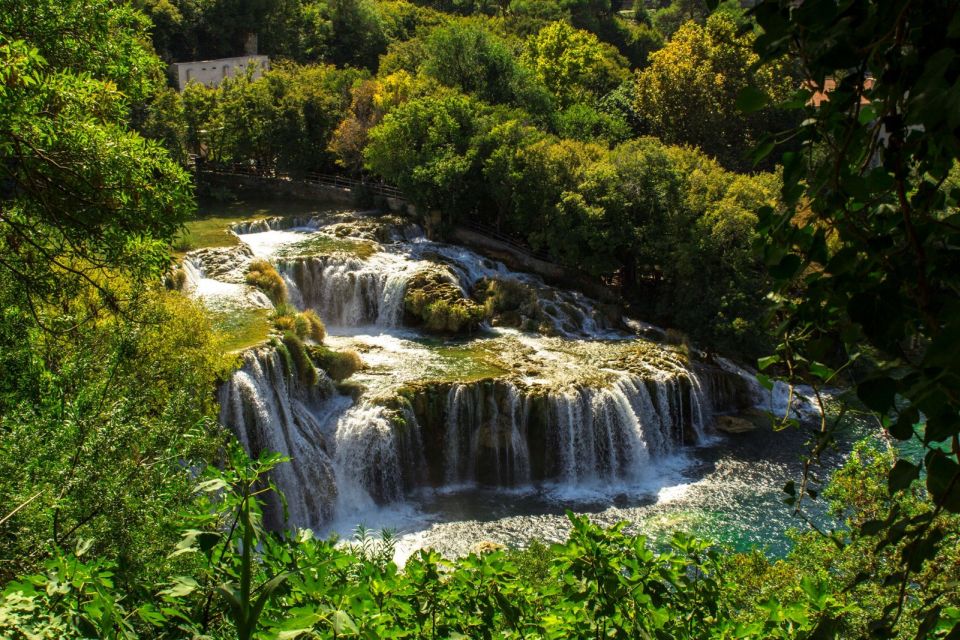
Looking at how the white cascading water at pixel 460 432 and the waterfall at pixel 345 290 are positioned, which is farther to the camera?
the waterfall at pixel 345 290

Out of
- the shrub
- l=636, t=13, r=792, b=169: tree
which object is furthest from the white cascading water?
l=636, t=13, r=792, b=169: tree

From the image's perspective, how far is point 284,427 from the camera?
16.4m

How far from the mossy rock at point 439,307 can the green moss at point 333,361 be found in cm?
445

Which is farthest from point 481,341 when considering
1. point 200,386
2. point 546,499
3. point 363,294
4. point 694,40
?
point 694,40

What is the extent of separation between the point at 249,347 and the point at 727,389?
43.9 ft

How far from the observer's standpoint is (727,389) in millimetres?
21625

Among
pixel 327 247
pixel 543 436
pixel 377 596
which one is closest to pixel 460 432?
pixel 543 436

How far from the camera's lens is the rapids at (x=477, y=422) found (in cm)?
1619

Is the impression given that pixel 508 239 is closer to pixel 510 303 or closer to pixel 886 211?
pixel 510 303

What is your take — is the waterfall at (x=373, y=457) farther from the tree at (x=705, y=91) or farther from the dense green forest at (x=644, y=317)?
the tree at (x=705, y=91)

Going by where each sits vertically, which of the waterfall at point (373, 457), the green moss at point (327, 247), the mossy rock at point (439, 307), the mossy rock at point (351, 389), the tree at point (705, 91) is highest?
the tree at point (705, 91)

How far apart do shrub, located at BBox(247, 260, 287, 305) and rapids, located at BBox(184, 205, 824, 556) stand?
16.8 inches

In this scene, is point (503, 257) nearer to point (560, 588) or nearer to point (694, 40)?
point (694, 40)

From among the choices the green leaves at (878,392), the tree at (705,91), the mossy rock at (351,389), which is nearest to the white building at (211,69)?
the tree at (705,91)
